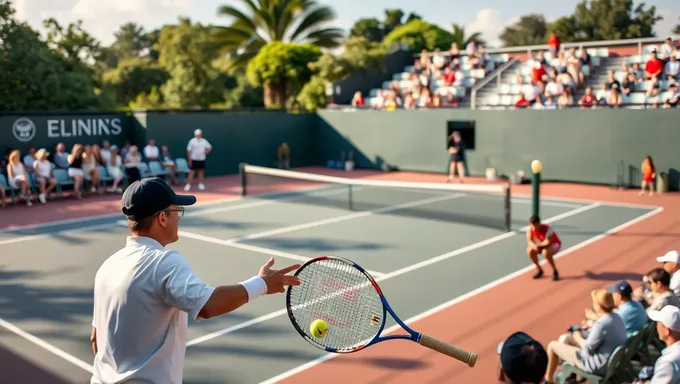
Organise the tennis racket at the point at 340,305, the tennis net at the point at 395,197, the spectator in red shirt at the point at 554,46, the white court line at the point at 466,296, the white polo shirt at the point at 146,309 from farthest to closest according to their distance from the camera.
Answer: the spectator in red shirt at the point at 554,46 < the tennis net at the point at 395,197 < the white court line at the point at 466,296 < the tennis racket at the point at 340,305 < the white polo shirt at the point at 146,309

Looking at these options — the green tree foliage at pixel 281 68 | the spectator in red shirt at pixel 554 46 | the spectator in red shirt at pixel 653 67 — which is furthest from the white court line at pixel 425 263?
the green tree foliage at pixel 281 68

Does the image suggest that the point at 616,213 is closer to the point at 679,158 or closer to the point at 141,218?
the point at 679,158

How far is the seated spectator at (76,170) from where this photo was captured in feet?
59.6

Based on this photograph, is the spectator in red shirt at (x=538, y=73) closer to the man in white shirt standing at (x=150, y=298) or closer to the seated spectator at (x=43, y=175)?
the seated spectator at (x=43, y=175)

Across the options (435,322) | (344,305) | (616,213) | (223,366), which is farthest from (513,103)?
(344,305)

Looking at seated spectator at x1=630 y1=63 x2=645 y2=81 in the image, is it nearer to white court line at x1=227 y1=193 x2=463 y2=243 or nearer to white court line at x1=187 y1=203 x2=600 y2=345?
white court line at x1=187 y1=203 x2=600 y2=345

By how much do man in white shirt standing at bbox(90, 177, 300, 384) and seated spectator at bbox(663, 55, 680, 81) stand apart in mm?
21083

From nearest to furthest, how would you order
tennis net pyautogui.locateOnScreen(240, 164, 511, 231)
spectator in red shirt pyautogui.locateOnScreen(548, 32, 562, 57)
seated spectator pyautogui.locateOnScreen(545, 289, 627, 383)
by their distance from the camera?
seated spectator pyautogui.locateOnScreen(545, 289, 627, 383), tennis net pyautogui.locateOnScreen(240, 164, 511, 231), spectator in red shirt pyautogui.locateOnScreen(548, 32, 562, 57)

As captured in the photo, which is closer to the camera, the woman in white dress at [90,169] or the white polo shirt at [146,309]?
the white polo shirt at [146,309]

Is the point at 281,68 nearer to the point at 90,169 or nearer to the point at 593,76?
the point at 593,76

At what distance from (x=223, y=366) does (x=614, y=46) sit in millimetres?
24287

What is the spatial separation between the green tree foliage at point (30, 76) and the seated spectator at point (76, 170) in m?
8.31

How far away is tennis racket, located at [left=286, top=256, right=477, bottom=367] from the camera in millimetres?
3909

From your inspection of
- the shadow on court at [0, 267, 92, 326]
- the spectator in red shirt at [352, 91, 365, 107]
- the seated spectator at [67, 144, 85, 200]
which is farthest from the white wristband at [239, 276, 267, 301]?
the spectator in red shirt at [352, 91, 365, 107]
